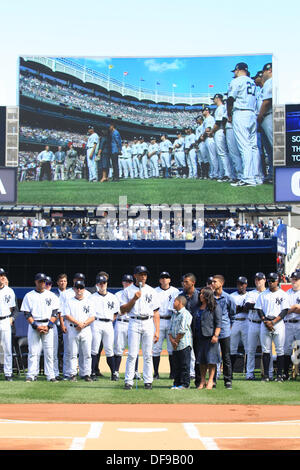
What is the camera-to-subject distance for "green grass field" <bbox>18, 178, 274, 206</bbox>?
133 ft

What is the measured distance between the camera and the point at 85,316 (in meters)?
13.0

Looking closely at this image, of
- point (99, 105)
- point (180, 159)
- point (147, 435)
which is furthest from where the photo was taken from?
→ point (99, 105)

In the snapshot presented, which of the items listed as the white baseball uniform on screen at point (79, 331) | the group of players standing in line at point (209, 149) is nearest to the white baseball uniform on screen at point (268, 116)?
the group of players standing in line at point (209, 149)

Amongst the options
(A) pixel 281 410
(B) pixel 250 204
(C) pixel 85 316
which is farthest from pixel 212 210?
(A) pixel 281 410

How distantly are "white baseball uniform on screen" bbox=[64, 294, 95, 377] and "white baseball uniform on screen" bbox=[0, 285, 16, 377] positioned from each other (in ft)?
3.19

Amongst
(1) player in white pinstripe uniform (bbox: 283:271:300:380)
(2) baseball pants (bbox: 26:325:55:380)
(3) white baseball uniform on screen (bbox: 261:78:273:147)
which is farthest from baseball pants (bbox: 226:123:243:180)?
(2) baseball pants (bbox: 26:325:55:380)

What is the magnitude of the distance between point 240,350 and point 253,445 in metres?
9.16

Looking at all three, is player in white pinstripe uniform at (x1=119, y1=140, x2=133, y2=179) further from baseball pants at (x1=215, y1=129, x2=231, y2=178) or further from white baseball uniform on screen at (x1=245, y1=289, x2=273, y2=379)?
Answer: white baseball uniform on screen at (x1=245, y1=289, x2=273, y2=379)

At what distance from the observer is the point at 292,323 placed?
43.7 ft

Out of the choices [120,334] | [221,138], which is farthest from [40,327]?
[221,138]

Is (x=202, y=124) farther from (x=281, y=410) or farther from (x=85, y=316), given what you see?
(x=281, y=410)

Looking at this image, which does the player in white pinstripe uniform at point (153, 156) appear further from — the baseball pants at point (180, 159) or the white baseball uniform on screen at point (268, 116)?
the white baseball uniform on screen at point (268, 116)

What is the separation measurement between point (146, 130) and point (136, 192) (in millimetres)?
3696

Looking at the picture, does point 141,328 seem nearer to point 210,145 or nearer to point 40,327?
point 40,327
